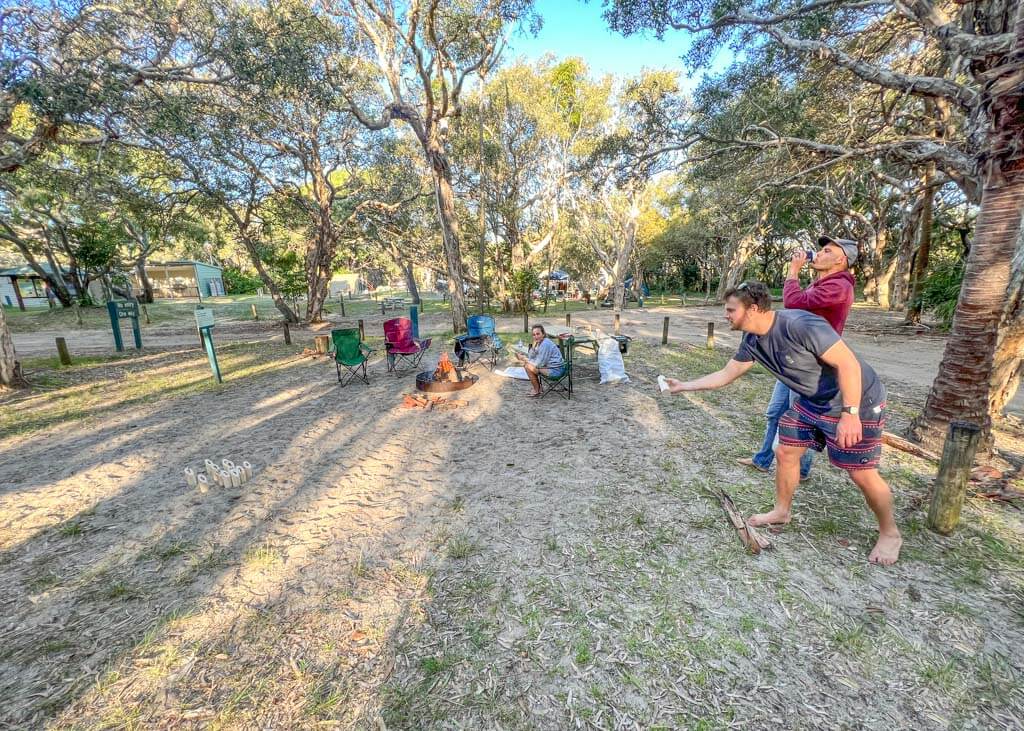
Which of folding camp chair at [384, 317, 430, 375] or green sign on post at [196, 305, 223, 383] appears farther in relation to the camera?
folding camp chair at [384, 317, 430, 375]

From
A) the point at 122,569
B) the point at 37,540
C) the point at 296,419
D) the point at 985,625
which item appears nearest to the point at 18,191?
the point at 296,419

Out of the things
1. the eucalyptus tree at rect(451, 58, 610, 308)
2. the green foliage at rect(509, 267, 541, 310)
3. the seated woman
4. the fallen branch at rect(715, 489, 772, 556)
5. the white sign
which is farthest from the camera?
the eucalyptus tree at rect(451, 58, 610, 308)

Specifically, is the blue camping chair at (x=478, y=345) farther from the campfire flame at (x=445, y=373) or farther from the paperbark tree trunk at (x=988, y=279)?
the paperbark tree trunk at (x=988, y=279)

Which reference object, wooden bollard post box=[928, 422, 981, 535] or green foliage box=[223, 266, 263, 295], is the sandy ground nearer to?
wooden bollard post box=[928, 422, 981, 535]

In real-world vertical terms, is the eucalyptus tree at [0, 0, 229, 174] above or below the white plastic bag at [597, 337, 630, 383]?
above

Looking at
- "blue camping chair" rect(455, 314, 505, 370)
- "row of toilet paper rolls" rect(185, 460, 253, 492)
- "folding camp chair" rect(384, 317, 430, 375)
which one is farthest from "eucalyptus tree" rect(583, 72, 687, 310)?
"row of toilet paper rolls" rect(185, 460, 253, 492)

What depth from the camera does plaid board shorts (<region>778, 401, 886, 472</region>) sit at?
2438mm

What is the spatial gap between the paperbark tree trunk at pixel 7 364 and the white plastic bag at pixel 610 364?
36.2 feet

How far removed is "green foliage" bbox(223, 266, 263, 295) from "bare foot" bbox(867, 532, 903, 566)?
52.6m

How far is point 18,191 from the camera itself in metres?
15.4

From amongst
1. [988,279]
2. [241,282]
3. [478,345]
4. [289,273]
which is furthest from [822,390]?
[241,282]

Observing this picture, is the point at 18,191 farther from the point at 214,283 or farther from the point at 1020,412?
the point at 214,283

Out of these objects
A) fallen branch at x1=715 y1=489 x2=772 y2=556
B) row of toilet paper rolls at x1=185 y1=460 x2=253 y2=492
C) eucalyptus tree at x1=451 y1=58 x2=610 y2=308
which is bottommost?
fallen branch at x1=715 y1=489 x2=772 y2=556

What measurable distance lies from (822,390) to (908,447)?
2.90 meters
